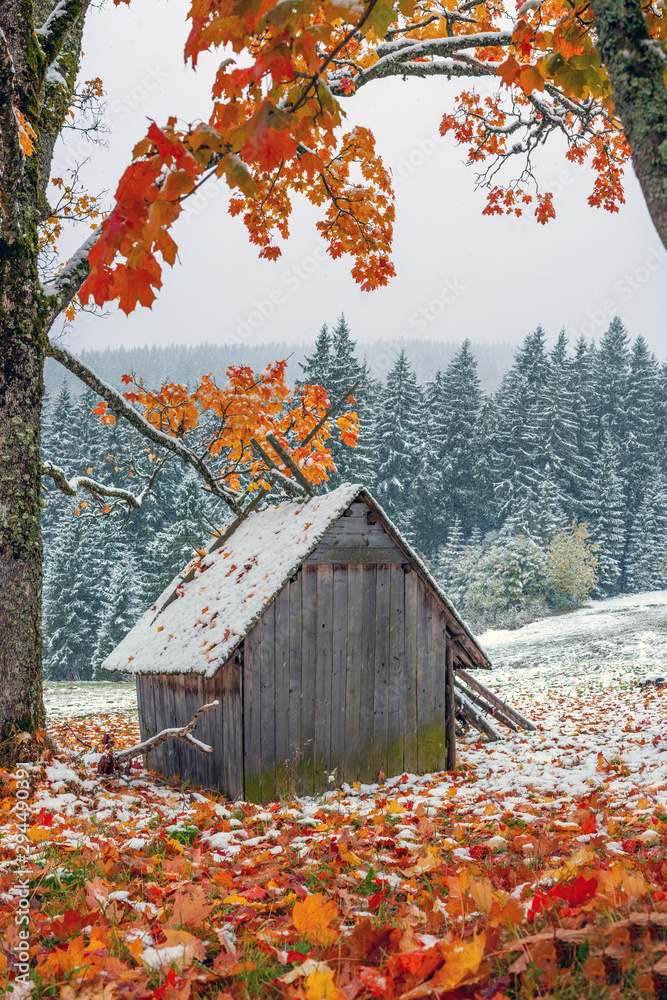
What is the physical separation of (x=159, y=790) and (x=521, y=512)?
176 feet

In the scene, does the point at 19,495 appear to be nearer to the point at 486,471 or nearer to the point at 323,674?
the point at 323,674

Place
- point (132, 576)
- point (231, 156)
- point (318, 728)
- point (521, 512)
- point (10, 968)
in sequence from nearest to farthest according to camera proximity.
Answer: point (10, 968)
point (231, 156)
point (318, 728)
point (132, 576)
point (521, 512)

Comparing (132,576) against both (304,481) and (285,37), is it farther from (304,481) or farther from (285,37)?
(285,37)

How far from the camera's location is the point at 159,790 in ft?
24.7

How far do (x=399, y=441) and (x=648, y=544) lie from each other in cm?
2417

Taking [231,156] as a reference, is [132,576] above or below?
below

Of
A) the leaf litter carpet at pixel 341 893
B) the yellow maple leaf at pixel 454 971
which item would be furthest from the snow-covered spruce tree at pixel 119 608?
the yellow maple leaf at pixel 454 971

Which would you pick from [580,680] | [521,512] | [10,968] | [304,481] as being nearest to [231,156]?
[10,968]

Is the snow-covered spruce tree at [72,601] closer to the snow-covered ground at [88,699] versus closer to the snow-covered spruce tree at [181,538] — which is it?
the snow-covered spruce tree at [181,538]

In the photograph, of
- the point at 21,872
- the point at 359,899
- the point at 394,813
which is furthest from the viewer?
the point at 394,813

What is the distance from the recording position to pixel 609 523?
59.2 metres

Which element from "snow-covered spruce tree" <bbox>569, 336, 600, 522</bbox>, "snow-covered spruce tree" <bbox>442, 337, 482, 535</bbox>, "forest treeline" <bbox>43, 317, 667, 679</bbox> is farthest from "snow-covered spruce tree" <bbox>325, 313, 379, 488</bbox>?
"snow-covered spruce tree" <bbox>569, 336, 600, 522</bbox>

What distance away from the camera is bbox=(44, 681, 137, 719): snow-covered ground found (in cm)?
2175

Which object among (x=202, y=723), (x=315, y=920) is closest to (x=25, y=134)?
(x=202, y=723)
